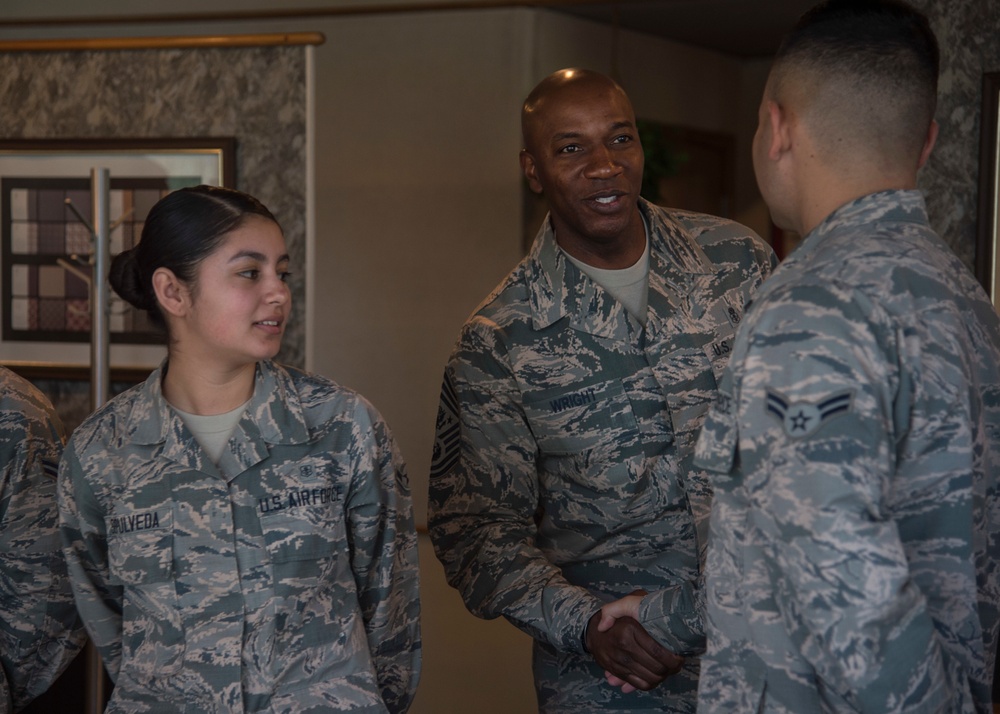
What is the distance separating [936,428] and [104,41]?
3.89 meters

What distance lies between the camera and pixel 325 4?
5.56 m

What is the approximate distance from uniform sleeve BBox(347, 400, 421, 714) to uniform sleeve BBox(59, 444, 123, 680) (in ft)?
1.41

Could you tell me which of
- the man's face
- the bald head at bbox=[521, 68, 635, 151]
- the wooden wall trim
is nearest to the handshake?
the man's face

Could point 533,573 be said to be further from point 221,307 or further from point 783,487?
point 783,487

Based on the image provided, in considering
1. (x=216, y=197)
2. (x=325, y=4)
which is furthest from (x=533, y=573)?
(x=325, y=4)

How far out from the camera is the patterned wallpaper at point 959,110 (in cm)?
405

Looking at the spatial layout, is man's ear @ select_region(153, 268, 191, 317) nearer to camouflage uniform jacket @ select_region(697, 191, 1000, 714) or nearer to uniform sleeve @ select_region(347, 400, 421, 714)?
uniform sleeve @ select_region(347, 400, 421, 714)

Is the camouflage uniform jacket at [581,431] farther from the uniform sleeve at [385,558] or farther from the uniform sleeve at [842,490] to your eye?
the uniform sleeve at [842,490]

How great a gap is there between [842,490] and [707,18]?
5.46 m

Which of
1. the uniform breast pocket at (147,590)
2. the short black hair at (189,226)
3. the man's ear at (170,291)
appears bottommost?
the uniform breast pocket at (147,590)

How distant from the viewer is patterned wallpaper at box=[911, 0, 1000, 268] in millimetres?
4047

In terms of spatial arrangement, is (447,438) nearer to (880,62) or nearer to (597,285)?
(597,285)

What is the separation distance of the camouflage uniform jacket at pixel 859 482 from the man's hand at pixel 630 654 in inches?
18.9

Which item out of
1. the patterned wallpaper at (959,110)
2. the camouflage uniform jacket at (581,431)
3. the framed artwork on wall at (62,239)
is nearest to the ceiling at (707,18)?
the patterned wallpaper at (959,110)
